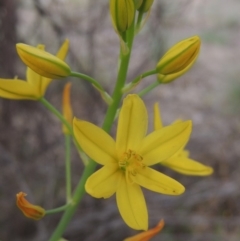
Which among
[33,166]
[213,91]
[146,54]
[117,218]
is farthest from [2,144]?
[213,91]

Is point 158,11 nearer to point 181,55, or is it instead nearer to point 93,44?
point 93,44

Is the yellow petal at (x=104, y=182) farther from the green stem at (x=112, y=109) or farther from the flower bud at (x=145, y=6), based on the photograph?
the flower bud at (x=145, y=6)

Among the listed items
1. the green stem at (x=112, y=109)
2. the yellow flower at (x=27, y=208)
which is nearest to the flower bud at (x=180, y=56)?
the green stem at (x=112, y=109)

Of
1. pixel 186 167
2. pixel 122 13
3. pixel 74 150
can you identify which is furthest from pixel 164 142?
pixel 74 150

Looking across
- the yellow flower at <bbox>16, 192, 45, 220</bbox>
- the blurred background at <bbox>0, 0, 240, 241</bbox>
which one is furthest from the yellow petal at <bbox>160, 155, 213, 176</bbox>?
the blurred background at <bbox>0, 0, 240, 241</bbox>

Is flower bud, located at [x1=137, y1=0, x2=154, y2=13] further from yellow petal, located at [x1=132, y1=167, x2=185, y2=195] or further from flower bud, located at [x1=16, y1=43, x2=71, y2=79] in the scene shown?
yellow petal, located at [x1=132, y1=167, x2=185, y2=195]

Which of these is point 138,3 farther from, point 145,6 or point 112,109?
point 112,109

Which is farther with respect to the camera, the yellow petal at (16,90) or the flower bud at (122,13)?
the yellow petal at (16,90)
